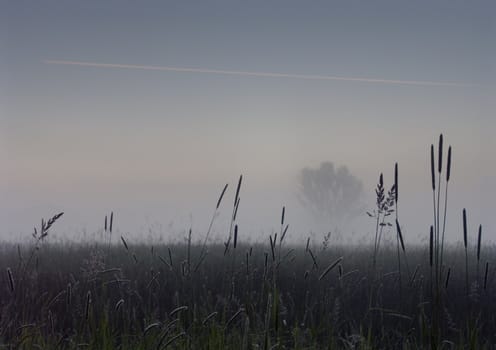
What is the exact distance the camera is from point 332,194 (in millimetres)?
54656

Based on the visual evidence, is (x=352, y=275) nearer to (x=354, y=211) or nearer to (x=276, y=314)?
(x=276, y=314)

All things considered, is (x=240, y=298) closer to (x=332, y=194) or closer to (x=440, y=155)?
(x=440, y=155)

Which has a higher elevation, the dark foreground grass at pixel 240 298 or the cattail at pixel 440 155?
the cattail at pixel 440 155

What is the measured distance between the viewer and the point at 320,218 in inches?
2115

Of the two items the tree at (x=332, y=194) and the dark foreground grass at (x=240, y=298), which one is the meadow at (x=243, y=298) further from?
the tree at (x=332, y=194)

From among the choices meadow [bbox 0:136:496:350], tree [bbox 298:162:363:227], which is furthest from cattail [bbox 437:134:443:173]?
tree [bbox 298:162:363:227]

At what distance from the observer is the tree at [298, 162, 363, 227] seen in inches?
2103

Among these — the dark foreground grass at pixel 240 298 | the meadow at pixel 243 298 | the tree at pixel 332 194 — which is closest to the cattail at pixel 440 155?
the meadow at pixel 243 298

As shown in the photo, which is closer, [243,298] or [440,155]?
[440,155]

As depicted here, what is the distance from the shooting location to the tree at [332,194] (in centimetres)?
5341

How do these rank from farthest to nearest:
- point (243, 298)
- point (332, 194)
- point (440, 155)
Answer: point (332, 194) → point (243, 298) → point (440, 155)

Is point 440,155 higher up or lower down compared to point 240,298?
higher up

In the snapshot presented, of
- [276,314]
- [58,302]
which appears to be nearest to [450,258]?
[58,302]

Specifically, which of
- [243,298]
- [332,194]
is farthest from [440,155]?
[332,194]
